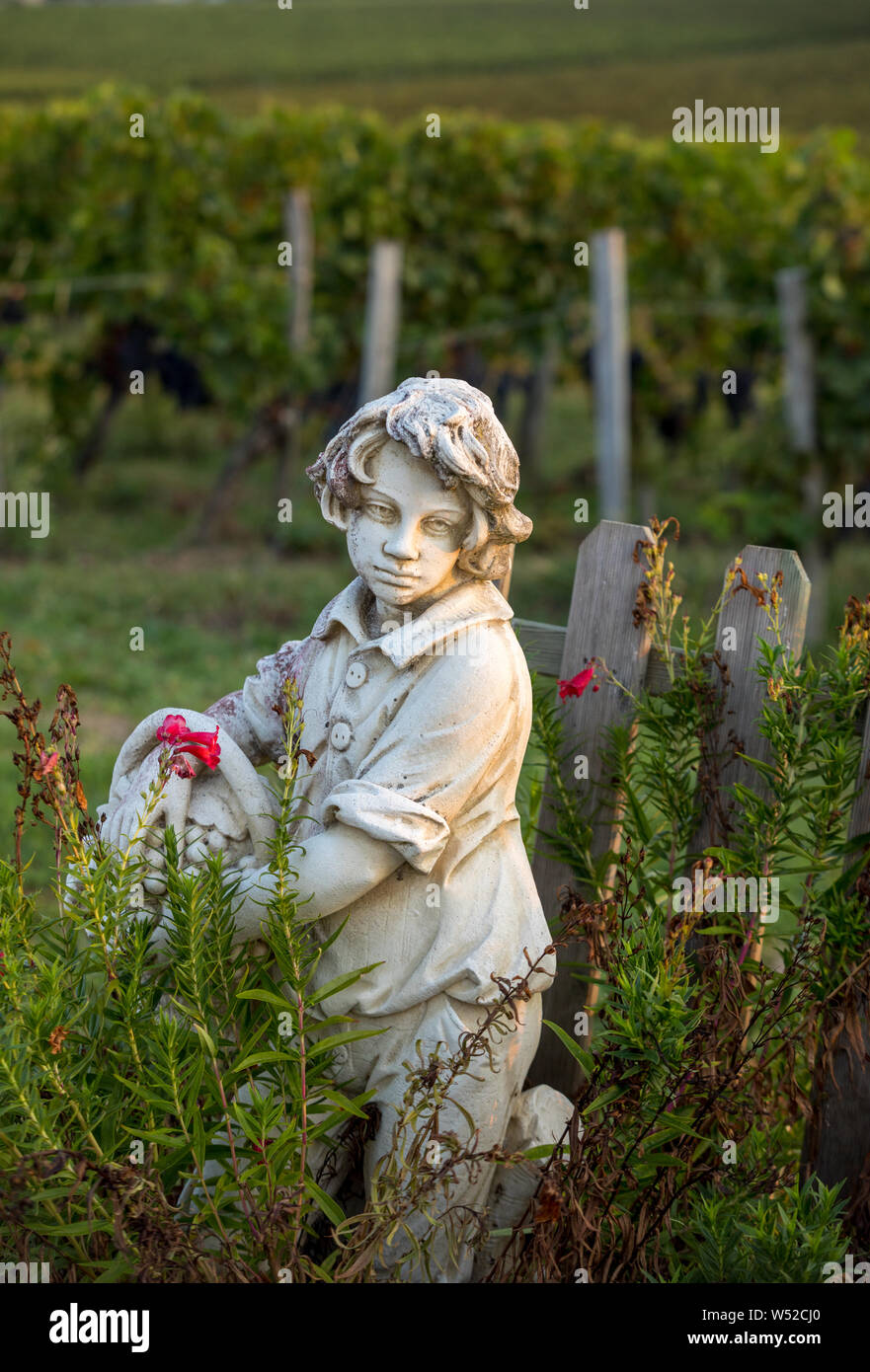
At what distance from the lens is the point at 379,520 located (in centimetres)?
256

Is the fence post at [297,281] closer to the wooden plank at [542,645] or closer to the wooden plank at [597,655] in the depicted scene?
the wooden plank at [542,645]

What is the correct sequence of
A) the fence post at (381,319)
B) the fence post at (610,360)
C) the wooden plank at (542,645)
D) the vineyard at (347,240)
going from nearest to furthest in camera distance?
1. the wooden plank at (542,645)
2. the fence post at (610,360)
3. the fence post at (381,319)
4. the vineyard at (347,240)

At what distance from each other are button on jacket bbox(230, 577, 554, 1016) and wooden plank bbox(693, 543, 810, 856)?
63cm

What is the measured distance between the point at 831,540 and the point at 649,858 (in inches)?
237

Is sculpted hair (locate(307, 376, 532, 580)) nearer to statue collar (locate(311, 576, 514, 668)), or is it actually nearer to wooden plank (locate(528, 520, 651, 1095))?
statue collar (locate(311, 576, 514, 668))

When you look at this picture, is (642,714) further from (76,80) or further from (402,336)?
(76,80)

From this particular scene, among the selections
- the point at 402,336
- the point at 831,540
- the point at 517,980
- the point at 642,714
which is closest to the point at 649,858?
the point at 642,714

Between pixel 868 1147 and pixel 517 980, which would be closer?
pixel 517 980

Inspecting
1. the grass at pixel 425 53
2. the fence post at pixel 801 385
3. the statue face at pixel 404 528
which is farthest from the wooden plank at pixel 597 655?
the grass at pixel 425 53

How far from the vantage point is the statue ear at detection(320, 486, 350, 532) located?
262 cm

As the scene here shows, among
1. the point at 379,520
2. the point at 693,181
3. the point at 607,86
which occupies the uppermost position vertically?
the point at 607,86

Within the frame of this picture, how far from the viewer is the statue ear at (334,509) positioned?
2617 mm

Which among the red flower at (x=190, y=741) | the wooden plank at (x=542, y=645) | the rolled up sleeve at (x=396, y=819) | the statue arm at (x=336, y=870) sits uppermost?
the wooden plank at (x=542, y=645)

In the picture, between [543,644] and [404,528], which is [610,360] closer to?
[543,644]
